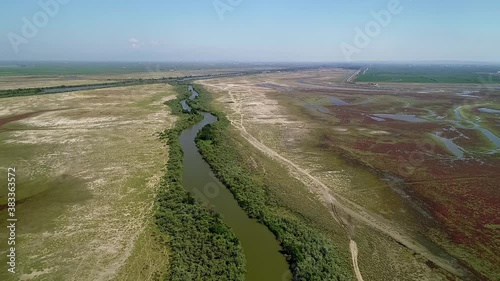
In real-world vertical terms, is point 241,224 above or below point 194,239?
below

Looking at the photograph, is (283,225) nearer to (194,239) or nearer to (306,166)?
(194,239)

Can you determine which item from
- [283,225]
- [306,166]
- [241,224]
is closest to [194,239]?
[241,224]

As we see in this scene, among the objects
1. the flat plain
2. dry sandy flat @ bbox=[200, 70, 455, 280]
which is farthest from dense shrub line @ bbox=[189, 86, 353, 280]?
the flat plain

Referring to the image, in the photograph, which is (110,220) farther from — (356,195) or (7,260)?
(356,195)

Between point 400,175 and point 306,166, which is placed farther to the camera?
point 306,166

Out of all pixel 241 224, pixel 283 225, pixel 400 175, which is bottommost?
pixel 400 175

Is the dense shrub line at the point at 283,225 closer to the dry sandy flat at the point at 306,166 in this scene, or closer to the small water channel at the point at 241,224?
the small water channel at the point at 241,224

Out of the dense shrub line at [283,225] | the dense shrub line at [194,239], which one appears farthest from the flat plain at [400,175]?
the dense shrub line at [194,239]

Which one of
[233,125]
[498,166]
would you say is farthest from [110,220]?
[498,166]
